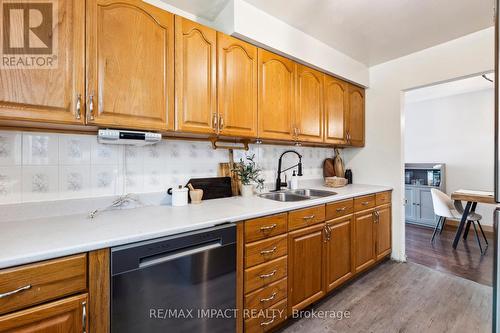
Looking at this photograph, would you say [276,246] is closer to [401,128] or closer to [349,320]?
[349,320]

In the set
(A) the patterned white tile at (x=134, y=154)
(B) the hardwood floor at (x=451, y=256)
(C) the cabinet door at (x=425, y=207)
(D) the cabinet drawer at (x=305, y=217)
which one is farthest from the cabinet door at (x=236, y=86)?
(C) the cabinet door at (x=425, y=207)

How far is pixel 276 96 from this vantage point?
76.5 inches

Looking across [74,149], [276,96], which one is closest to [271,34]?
[276,96]

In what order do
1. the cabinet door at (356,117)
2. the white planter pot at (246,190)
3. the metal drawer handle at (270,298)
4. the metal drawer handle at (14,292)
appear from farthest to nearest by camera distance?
the cabinet door at (356,117)
the white planter pot at (246,190)
the metal drawer handle at (270,298)
the metal drawer handle at (14,292)

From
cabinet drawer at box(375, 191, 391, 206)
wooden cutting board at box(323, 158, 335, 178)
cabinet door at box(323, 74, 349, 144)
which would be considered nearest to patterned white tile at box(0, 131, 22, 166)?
cabinet door at box(323, 74, 349, 144)

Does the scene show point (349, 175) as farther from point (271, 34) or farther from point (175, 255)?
point (175, 255)

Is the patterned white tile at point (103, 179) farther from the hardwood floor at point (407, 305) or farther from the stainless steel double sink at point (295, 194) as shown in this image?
the hardwood floor at point (407, 305)

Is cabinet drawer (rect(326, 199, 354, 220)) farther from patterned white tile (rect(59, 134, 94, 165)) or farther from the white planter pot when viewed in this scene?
patterned white tile (rect(59, 134, 94, 165))

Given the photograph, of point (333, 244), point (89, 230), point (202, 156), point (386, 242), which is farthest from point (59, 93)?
point (386, 242)

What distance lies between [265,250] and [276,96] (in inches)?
50.0

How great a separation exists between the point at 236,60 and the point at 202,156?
81 cm

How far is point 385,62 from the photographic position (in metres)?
2.75

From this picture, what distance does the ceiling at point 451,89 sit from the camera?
340cm

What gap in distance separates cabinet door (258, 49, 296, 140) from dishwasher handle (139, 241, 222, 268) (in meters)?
0.98
